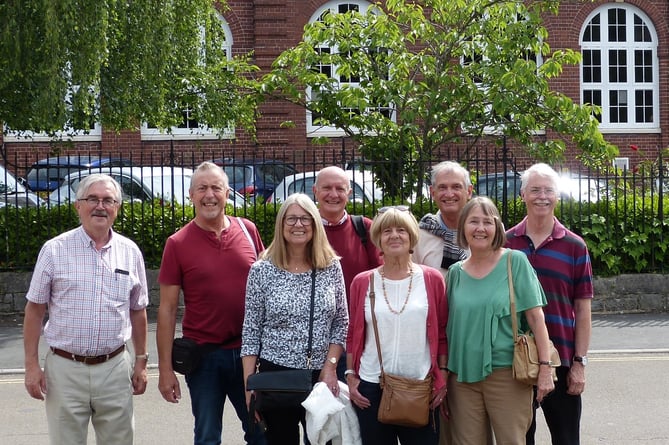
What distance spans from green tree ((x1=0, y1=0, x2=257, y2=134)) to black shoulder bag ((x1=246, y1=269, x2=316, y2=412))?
8840mm

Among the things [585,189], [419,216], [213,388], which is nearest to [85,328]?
[213,388]

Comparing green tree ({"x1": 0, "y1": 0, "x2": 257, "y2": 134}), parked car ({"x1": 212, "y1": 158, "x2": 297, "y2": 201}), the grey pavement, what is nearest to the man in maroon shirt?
the grey pavement

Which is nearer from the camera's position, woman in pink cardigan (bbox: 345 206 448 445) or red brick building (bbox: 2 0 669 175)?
woman in pink cardigan (bbox: 345 206 448 445)

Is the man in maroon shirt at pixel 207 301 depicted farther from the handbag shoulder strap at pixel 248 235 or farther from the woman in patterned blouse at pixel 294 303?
the woman in patterned blouse at pixel 294 303

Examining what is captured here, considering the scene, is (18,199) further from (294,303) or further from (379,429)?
(379,429)

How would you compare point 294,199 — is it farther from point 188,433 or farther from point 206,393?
point 188,433

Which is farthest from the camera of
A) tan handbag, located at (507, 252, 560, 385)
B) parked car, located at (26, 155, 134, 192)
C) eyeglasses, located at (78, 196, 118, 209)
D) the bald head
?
parked car, located at (26, 155, 134, 192)

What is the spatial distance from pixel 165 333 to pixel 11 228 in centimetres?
805

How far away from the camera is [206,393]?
541 cm

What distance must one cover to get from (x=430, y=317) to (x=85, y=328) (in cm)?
174

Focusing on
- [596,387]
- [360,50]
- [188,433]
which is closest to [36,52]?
[360,50]

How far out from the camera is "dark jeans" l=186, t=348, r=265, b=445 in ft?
Answer: 17.6

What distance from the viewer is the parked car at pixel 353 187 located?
1314 centimetres

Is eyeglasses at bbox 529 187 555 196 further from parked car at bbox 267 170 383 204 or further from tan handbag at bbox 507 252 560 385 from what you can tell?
parked car at bbox 267 170 383 204
